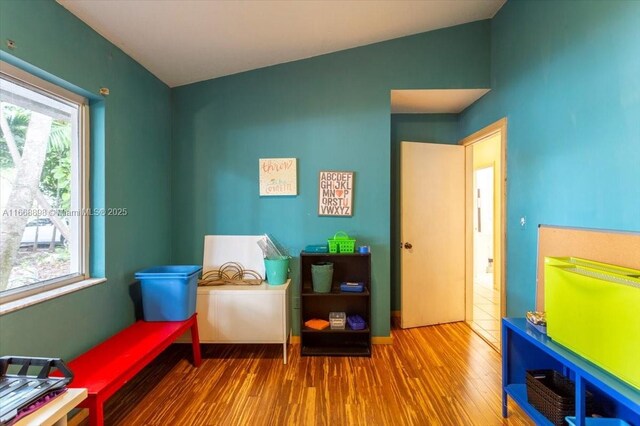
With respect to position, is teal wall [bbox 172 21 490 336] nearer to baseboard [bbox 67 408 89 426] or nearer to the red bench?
the red bench

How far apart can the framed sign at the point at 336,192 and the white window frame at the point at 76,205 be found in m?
1.82

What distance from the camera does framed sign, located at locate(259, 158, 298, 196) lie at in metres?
2.77

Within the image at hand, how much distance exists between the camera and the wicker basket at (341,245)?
8.46 ft

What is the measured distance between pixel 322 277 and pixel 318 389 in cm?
85

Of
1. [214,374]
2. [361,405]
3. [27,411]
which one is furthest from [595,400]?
[27,411]

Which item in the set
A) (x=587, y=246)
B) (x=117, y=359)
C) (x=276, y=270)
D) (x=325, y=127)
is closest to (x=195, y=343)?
(x=117, y=359)

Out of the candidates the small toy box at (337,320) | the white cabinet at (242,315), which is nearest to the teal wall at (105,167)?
the white cabinet at (242,315)

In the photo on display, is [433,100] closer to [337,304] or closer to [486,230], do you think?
[337,304]

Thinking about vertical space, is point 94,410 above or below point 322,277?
below

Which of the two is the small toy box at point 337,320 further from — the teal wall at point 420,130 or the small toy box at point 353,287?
the teal wall at point 420,130

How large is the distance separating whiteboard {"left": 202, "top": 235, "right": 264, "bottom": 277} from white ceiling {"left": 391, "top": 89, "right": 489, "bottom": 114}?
6.66 feet

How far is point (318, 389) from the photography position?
2076mm

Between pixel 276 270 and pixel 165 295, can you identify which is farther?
pixel 276 270

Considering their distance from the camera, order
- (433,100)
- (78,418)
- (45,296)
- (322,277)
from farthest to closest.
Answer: (433,100), (322,277), (78,418), (45,296)
